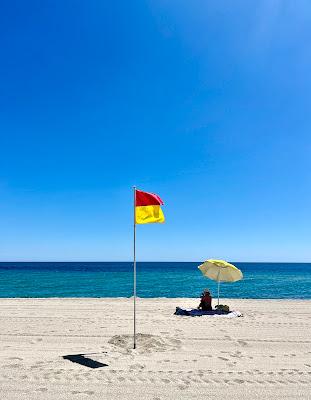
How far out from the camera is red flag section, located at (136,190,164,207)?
33.0 feet

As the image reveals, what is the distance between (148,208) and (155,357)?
3746 millimetres

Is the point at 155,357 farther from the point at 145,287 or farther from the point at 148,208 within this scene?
the point at 145,287

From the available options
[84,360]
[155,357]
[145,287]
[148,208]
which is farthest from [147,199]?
[145,287]

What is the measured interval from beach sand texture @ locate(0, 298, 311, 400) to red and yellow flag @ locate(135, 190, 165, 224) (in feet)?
11.2

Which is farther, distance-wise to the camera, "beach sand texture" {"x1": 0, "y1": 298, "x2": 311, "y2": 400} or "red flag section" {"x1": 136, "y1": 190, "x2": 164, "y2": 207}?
"red flag section" {"x1": 136, "y1": 190, "x2": 164, "y2": 207}

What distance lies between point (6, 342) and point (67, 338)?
1.72m

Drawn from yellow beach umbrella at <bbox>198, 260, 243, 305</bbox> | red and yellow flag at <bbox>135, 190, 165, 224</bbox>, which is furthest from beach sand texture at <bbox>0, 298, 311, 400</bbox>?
red and yellow flag at <bbox>135, 190, 165, 224</bbox>

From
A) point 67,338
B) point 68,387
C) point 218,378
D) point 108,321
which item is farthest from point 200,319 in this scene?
point 68,387

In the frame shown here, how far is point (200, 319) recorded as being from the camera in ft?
49.6

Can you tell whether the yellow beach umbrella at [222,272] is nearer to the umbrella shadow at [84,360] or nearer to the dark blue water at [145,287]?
the umbrella shadow at [84,360]

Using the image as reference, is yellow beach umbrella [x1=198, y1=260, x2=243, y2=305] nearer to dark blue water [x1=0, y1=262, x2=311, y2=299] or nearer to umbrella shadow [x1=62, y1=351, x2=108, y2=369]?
umbrella shadow [x1=62, y1=351, x2=108, y2=369]

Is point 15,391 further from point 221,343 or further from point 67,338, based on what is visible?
point 221,343

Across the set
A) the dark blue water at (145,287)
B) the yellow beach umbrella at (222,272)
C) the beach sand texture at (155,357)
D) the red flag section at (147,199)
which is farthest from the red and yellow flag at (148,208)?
the dark blue water at (145,287)

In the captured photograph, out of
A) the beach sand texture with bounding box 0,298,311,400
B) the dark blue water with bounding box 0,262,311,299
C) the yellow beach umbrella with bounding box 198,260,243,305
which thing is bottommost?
the dark blue water with bounding box 0,262,311,299
